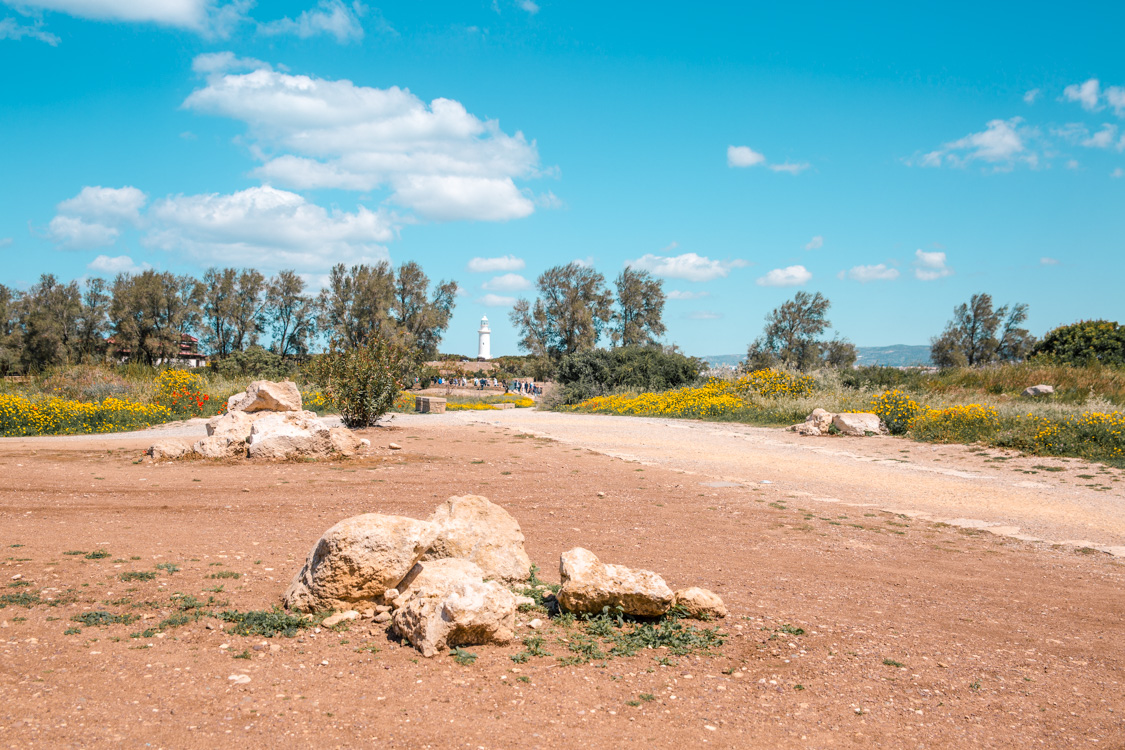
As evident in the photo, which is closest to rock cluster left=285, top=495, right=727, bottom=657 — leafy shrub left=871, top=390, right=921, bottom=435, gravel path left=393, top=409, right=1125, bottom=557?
gravel path left=393, top=409, right=1125, bottom=557

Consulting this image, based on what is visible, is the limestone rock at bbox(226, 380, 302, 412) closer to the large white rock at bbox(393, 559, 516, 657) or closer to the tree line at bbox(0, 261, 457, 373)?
the large white rock at bbox(393, 559, 516, 657)

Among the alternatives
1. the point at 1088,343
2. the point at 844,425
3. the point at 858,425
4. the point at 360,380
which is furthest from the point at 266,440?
the point at 1088,343

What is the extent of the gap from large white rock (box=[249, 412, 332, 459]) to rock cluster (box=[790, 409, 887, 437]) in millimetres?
10516

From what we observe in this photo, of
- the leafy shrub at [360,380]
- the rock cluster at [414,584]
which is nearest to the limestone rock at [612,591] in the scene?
the rock cluster at [414,584]

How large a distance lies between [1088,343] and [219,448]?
28.2m

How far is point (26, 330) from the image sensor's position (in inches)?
1825

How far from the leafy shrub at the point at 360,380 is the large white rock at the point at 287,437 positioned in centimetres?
385

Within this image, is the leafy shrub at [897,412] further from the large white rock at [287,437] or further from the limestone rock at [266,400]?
the limestone rock at [266,400]

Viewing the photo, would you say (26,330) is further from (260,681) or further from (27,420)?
(260,681)

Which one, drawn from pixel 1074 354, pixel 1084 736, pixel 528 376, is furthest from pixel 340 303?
pixel 1084 736

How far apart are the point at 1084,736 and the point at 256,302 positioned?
5691 cm

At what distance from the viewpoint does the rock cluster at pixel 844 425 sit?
50.2 feet

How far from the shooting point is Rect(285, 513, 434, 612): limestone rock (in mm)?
3980

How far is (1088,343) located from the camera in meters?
24.9
